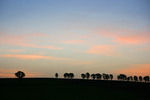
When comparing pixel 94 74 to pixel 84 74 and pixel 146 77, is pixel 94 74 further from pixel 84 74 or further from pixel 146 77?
pixel 146 77

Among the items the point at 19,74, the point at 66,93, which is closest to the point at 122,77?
the point at 19,74

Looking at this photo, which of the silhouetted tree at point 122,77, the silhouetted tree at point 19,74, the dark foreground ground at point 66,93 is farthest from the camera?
the silhouetted tree at point 122,77

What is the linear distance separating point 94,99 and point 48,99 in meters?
8.04

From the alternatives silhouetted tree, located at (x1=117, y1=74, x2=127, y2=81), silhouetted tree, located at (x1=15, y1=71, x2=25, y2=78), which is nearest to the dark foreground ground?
silhouetted tree, located at (x1=15, y1=71, x2=25, y2=78)

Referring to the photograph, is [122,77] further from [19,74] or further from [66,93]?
[66,93]

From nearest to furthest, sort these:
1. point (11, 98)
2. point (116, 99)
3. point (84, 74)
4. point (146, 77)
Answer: point (11, 98), point (116, 99), point (146, 77), point (84, 74)

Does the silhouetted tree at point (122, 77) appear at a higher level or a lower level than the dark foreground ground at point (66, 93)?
higher

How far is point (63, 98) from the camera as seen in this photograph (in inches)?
1262

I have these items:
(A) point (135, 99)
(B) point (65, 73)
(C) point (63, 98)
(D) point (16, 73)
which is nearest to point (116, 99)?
(A) point (135, 99)

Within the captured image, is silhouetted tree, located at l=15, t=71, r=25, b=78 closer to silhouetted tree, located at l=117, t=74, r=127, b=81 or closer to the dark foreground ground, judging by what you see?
the dark foreground ground

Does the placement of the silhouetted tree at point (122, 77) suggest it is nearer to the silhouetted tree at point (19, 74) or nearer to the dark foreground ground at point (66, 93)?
the silhouetted tree at point (19, 74)

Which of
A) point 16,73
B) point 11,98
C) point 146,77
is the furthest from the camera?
point 146,77

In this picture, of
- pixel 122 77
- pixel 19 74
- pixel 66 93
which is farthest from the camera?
pixel 122 77

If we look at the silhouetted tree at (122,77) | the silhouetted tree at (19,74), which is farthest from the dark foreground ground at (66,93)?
the silhouetted tree at (122,77)
